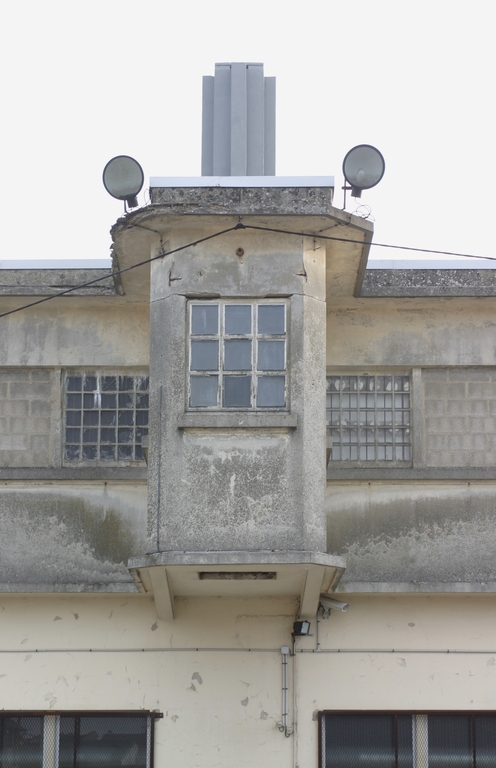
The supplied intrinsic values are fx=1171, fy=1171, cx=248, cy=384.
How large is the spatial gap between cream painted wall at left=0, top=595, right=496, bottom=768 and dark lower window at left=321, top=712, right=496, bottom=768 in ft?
0.52

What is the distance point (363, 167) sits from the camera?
1314cm

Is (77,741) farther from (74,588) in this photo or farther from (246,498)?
(246,498)

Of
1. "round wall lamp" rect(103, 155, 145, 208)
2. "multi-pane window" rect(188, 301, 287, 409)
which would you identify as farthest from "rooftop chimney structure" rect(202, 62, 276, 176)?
"multi-pane window" rect(188, 301, 287, 409)

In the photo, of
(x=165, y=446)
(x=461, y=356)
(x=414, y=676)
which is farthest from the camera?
(x=461, y=356)

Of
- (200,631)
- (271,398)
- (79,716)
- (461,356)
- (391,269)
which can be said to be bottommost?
(79,716)

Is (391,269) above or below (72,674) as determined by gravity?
above

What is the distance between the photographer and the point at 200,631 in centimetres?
1372

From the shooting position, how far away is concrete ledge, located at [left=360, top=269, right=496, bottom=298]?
14.4 metres

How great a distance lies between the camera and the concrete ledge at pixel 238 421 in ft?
41.1

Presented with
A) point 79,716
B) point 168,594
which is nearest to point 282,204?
point 168,594

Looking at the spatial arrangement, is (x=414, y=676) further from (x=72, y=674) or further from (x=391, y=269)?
(x=391, y=269)

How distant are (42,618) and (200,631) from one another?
6.22 feet

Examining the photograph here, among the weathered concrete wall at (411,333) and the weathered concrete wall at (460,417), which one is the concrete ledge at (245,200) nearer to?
the weathered concrete wall at (411,333)

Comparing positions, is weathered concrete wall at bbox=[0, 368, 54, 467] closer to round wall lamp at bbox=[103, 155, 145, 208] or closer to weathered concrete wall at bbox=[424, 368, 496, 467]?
round wall lamp at bbox=[103, 155, 145, 208]
